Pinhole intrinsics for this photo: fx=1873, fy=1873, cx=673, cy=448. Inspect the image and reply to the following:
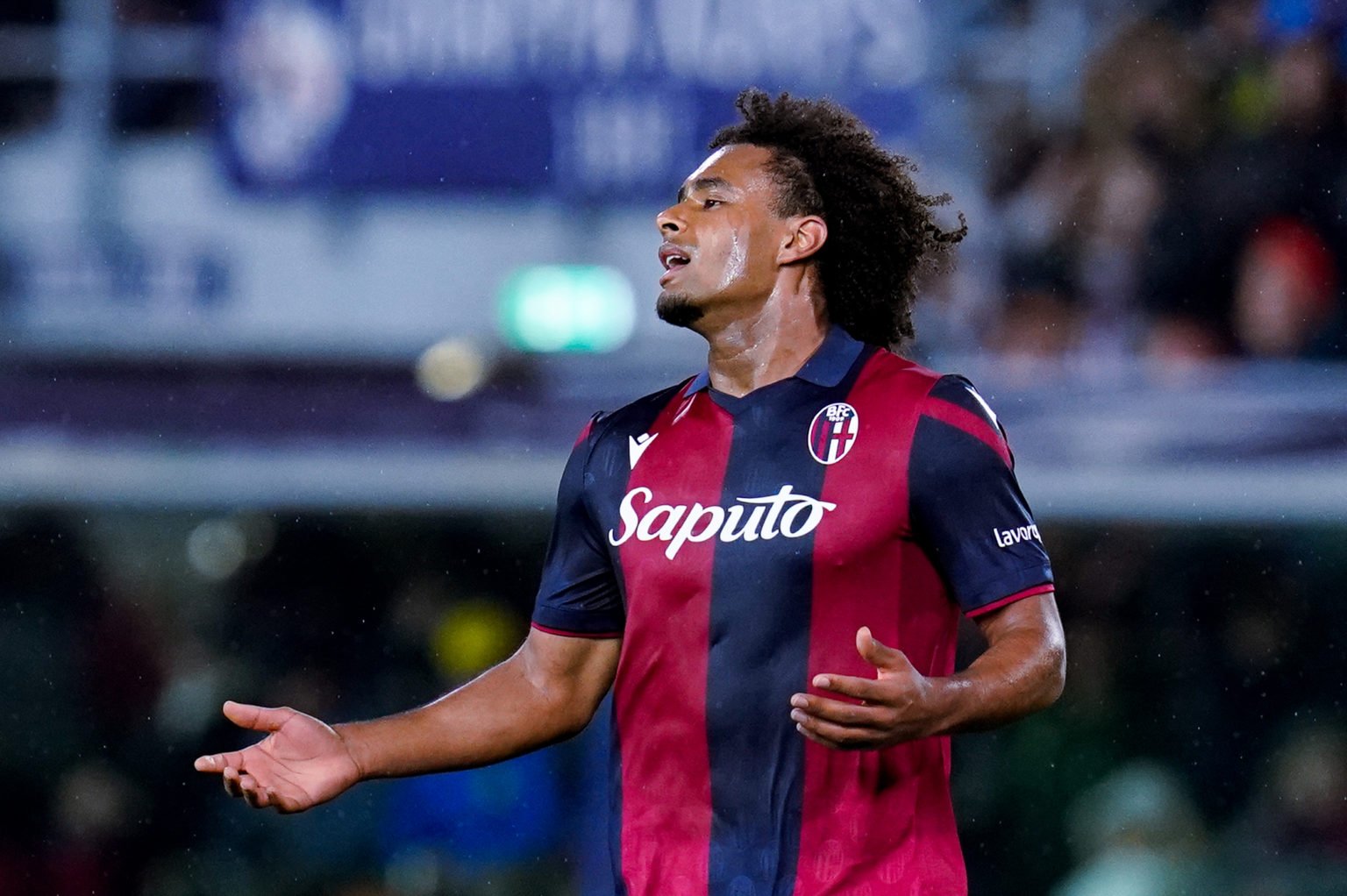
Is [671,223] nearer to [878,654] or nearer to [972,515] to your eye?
[972,515]

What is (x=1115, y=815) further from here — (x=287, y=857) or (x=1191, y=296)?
(x=287, y=857)

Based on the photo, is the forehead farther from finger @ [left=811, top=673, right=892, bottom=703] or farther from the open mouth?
finger @ [left=811, top=673, right=892, bottom=703]

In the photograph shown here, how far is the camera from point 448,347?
791 cm

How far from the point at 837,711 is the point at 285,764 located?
3.52 feet

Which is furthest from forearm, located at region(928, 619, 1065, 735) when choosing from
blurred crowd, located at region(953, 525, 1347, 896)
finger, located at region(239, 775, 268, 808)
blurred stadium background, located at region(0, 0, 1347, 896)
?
blurred stadium background, located at region(0, 0, 1347, 896)

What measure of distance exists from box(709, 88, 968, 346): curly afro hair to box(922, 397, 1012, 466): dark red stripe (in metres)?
0.49

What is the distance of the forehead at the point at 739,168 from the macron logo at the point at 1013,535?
0.90 meters

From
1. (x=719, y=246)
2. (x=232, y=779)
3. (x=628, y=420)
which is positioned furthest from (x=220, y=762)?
(x=719, y=246)

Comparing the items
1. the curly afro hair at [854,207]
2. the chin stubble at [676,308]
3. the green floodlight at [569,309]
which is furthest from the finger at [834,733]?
the green floodlight at [569,309]

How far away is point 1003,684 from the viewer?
2883 mm

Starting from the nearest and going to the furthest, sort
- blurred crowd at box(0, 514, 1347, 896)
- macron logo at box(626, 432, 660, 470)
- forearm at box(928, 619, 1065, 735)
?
forearm at box(928, 619, 1065, 735) < macron logo at box(626, 432, 660, 470) < blurred crowd at box(0, 514, 1347, 896)

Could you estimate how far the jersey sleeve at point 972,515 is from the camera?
3102 millimetres

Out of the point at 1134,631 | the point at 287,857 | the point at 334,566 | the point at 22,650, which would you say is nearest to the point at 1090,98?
the point at 1134,631

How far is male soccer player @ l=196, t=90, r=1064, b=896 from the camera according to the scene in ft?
10.1
